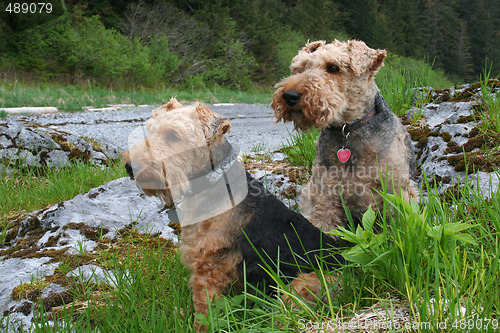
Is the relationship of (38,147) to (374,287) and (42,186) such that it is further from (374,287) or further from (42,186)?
(374,287)

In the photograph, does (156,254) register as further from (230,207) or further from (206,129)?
(206,129)

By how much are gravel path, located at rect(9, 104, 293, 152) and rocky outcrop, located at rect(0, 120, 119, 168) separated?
25.1 inches

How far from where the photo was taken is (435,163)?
379cm

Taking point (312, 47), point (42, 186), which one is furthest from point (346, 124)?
point (42, 186)

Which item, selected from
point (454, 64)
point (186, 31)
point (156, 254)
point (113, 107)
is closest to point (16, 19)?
point (186, 31)

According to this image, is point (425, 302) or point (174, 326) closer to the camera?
point (425, 302)

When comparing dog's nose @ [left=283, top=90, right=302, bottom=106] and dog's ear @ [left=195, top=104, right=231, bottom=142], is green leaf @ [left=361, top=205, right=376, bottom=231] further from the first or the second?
dog's nose @ [left=283, top=90, right=302, bottom=106]

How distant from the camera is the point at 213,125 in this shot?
2.44 meters

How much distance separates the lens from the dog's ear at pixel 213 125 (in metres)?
2.42

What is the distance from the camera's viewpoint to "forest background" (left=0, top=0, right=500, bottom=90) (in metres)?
20.8

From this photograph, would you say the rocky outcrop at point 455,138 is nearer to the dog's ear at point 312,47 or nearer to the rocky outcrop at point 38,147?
the dog's ear at point 312,47

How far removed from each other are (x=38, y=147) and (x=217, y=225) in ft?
12.6

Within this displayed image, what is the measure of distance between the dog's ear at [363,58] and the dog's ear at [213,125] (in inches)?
56.0

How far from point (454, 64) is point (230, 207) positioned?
47.9 metres
